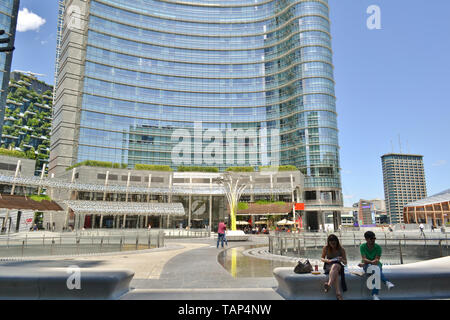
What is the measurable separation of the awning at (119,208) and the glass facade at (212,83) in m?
22.3

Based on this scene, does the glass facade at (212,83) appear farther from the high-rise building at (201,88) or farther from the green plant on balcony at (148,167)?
the green plant on balcony at (148,167)

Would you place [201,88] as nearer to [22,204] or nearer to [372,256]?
[22,204]

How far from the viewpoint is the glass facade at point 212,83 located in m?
76.4

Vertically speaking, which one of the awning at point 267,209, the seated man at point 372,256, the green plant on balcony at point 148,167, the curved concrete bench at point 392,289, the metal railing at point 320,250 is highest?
the green plant on balcony at point 148,167

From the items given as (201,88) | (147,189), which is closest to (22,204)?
(147,189)

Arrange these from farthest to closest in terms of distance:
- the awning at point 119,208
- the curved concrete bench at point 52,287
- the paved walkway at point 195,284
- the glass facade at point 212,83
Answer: the glass facade at point 212,83, the awning at point 119,208, the paved walkway at point 195,284, the curved concrete bench at point 52,287

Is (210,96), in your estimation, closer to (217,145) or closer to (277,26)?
(217,145)

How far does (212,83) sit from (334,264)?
88256mm

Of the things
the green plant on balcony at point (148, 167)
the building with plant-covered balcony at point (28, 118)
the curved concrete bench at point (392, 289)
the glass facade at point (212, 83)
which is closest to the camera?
the curved concrete bench at point (392, 289)

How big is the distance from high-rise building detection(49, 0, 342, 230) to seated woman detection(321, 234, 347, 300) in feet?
A: 227

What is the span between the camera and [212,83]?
295ft

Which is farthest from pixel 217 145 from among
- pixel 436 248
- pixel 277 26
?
pixel 436 248

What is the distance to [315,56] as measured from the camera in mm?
77500

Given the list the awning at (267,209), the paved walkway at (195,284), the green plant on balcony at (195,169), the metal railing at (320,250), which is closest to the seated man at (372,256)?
the paved walkway at (195,284)
